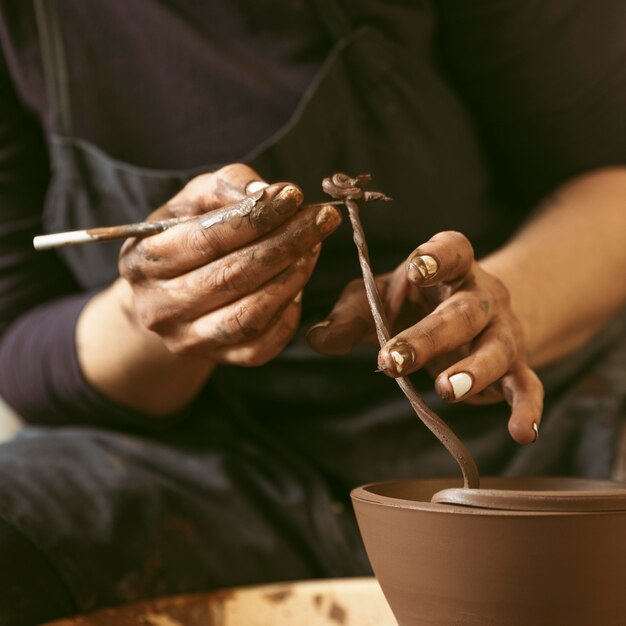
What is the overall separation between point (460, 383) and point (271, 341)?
0.17 m

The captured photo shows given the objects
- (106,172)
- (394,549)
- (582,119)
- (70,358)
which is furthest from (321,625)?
(582,119)

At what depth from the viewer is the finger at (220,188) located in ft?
2.21

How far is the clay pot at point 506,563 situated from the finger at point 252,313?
0.56ft

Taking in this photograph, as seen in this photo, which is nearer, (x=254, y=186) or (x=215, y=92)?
(x=254, y=186)

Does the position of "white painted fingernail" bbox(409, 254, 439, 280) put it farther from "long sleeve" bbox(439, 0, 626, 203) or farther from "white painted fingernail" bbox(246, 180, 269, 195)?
"long sleeve" bbox(439, 0, 626, 203)

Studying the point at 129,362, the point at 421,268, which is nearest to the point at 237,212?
the point at 421,268

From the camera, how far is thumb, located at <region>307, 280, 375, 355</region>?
2.21ft

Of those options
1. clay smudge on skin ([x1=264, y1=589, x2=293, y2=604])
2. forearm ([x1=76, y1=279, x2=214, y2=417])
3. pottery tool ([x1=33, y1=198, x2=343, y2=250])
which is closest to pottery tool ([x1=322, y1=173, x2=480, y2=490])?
pottery tool ([x1=33, y1=198, x2=343, y2=250])

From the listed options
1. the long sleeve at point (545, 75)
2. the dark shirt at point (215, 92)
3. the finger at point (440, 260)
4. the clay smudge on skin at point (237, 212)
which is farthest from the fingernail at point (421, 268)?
the long sleeve at point (545, 75)

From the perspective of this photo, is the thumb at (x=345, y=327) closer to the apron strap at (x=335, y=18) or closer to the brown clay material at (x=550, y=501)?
the brown clay material at (x=550, y=501)

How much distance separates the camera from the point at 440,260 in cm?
63

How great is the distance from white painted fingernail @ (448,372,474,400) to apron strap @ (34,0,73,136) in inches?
23.1

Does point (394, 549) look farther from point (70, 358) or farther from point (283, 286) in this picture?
point (70, 358)

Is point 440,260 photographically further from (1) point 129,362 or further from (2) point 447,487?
(1) point 129,362
